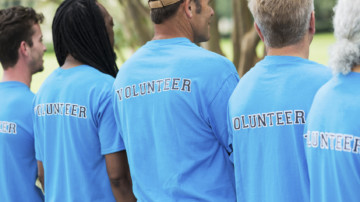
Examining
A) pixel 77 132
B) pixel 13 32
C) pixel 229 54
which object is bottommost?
pixel 229 54

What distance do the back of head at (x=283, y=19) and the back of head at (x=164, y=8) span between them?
51cm

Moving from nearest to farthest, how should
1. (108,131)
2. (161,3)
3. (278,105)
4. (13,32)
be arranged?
(278,105) < (161,3) < (108,131) < (13,32)

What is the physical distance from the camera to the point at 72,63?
326 centimetres

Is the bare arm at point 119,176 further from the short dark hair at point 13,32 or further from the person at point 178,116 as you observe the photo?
the short dark hair at point 13,32

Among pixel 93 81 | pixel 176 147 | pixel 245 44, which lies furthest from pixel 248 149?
pixel 245 44

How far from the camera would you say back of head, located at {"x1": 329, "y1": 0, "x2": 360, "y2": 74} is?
6.59 feet

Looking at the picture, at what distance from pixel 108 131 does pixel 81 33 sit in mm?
632

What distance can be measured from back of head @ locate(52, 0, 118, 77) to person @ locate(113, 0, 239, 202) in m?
0.54

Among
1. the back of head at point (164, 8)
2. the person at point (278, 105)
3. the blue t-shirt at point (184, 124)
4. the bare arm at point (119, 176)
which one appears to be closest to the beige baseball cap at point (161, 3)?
the back of head at point (164, 8)

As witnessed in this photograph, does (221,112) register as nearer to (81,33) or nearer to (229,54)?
(81,33)

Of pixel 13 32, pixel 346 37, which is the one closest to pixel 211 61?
pixel 346 37

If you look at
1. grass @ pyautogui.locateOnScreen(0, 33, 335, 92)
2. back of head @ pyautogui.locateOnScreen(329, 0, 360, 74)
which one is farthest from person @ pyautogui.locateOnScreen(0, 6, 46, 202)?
Result: grass @ pyautogui.locateOnScreen(0, 33, 335, 92)

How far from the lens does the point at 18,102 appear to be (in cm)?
355

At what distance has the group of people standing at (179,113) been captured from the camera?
6.89ft
